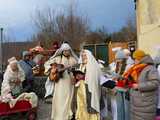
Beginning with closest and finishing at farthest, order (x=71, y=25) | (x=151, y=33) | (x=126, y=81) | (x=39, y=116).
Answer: (x=126, y=81)
(x=39, y=116)
(x=151, y=33)
(x=71, y=25)

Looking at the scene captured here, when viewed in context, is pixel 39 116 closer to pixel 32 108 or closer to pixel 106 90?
pixel 32 108

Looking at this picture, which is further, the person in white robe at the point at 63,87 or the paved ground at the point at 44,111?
the paved ground at the point at 44,111

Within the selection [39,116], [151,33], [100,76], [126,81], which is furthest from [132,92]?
[151,33]

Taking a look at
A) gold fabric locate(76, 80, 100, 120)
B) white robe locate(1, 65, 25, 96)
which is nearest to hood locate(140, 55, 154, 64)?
gold fabric locate(76, 80, 100, 120)

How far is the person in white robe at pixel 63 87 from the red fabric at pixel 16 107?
4.62 feet

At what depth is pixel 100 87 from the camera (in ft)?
33.3

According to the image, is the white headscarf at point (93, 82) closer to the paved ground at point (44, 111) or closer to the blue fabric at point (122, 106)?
the blue fabric at point (122, 106)

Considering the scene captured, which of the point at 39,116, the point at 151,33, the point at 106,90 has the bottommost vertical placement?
the point at 39,116

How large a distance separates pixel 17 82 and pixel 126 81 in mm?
3958

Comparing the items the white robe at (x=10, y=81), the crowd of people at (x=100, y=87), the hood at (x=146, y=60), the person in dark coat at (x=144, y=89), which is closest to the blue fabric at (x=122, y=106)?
the crowd of people at (x=100, y=87)

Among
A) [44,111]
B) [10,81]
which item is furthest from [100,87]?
[44,111]

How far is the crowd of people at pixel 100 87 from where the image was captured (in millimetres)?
8523

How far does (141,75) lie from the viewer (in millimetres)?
8531

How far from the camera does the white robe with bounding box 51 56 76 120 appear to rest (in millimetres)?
10586
